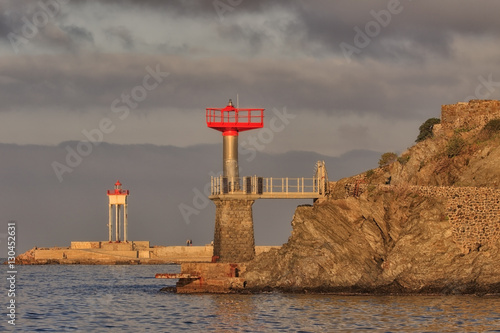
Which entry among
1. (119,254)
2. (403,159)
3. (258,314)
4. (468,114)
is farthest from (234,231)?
(119,254)

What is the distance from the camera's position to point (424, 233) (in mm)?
45344

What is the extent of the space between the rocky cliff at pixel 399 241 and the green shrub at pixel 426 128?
36.3 ft

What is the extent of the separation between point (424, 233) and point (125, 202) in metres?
68.8

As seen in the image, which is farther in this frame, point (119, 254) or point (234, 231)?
point (119, 254)

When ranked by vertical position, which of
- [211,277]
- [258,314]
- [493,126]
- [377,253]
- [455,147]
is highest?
[493,126]

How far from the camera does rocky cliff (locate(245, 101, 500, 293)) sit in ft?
147

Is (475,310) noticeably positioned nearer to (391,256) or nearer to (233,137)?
(391,256)

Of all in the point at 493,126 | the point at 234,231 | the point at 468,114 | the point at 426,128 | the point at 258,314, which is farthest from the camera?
the point at 426,128

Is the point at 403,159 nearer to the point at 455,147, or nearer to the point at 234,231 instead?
the point at 455,147

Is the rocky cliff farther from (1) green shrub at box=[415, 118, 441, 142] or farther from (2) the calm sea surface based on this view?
(1) green shrub at box=[415, 118, 441, 142]

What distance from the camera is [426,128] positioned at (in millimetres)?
62750

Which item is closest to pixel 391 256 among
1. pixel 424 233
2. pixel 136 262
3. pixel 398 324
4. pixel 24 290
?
pixel 424 233

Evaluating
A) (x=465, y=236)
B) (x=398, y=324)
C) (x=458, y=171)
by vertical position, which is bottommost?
(x=398, y=324)

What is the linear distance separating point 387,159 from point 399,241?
43.1ft
